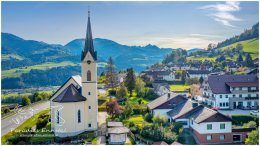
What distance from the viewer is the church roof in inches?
761

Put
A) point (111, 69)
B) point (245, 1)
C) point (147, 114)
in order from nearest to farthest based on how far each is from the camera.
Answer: point (245, 1) < point (147, 114) < point (111, 69)

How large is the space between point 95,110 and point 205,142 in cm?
707

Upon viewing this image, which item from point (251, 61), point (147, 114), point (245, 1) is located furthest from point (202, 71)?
point (245, 1)

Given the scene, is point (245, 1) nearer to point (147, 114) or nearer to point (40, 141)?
point (147, 114)

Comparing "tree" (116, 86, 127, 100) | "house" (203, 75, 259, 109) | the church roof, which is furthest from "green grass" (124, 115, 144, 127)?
"house" (203, 75, 259, 109)

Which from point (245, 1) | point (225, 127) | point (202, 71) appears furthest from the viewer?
point (202, 71)

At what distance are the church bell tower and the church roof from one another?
44cm

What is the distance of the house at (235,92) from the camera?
1007 inches

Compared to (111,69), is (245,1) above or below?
above

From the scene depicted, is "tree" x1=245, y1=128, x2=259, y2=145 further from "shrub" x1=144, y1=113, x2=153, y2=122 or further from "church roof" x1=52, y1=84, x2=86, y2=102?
"church roof" x1=52, y1=84, x2=86, y2=102

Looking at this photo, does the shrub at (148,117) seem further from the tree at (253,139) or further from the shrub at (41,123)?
the tree at (253,139)

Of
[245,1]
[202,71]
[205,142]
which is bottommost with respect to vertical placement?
[205,142]

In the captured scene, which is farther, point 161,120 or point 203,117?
point 161,120

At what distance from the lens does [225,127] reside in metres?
18.2
